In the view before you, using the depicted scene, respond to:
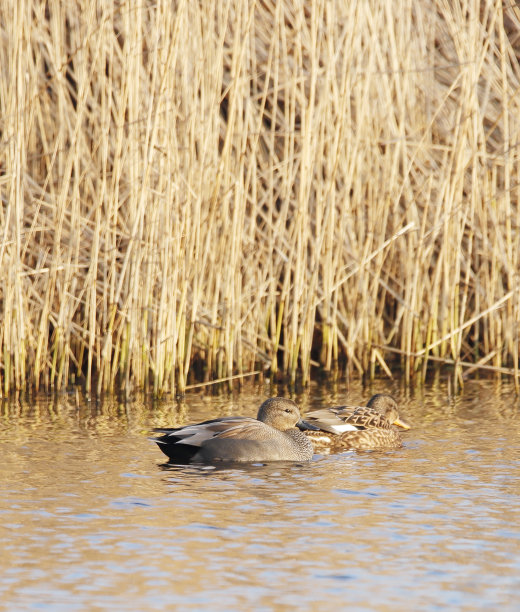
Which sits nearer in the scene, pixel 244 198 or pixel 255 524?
pixel 255 524

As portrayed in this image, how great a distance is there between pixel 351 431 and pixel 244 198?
220cm

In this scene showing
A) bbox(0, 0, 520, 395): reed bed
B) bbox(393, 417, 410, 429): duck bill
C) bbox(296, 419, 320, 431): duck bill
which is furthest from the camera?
bbox(0, 0, 520, 395): reed bed

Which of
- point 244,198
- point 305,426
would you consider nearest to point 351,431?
point 305,426

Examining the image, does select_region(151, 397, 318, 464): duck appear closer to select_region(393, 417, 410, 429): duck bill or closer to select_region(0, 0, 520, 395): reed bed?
select_region(393, 417, 410, 429): duck bill

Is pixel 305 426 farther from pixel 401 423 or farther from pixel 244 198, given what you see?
pixel 244 198

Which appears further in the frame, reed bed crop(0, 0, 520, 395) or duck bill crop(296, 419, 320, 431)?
reed bed crop(0, 0, 520, 395)

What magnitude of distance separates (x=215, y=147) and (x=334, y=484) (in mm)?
3495

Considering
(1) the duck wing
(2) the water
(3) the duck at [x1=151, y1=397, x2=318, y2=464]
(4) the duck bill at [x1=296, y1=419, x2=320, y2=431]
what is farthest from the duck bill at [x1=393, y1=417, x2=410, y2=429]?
(1) the duck wing

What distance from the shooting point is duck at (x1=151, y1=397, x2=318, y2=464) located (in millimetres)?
6629

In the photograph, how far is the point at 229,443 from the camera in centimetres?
670

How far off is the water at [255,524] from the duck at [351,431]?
128 mm

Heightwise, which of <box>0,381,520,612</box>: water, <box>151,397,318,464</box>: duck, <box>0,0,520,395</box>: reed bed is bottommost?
<box>0,381,520,612</box>: water

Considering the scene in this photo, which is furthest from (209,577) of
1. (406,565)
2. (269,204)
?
(269,204)

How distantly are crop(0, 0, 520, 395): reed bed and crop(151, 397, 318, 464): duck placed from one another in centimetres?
182
